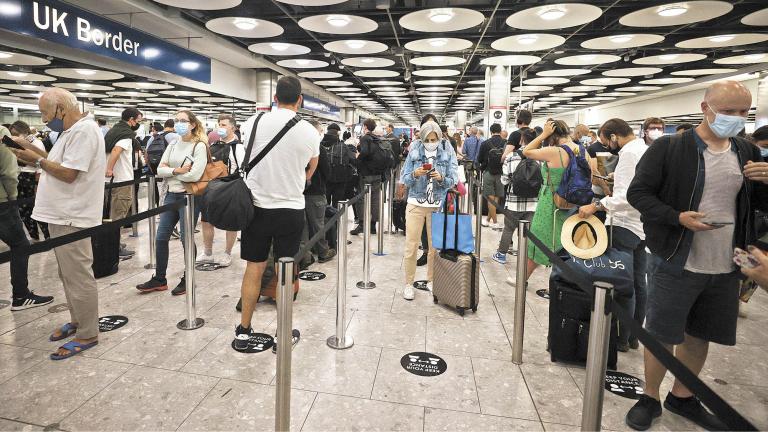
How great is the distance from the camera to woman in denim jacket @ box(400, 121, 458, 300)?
3.96 meters

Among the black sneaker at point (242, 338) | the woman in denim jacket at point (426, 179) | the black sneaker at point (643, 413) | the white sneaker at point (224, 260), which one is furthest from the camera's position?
the white sneaker at point (224, 260)

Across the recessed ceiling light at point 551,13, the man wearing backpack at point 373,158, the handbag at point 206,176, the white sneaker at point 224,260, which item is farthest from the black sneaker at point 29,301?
the recessed ceiling light at point 551,13

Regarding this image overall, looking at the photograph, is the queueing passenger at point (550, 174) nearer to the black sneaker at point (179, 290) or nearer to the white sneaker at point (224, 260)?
the black sneaker at point (179, 290)

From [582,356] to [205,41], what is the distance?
1061 centimetres

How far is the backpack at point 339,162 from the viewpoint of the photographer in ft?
18.3

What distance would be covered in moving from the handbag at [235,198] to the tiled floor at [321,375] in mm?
946

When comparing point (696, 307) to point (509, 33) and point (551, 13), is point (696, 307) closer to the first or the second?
point (551, 13)

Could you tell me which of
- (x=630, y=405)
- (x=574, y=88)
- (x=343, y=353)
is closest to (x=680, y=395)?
(x=630, y=405)

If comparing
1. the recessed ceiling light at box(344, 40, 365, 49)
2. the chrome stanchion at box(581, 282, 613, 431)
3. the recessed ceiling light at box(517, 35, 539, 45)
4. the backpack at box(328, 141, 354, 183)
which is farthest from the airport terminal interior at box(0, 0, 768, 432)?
the recessed ceiling light at box(344, 40, 365, 49)

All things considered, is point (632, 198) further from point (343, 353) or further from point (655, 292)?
point (343, 353)

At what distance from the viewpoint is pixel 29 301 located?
370cm

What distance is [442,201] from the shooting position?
4.02 meters

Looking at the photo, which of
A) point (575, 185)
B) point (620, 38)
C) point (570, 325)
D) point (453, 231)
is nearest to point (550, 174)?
point (575, 185)

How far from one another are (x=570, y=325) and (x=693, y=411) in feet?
2.51
